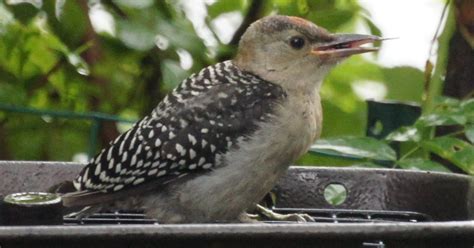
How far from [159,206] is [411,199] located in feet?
2.13

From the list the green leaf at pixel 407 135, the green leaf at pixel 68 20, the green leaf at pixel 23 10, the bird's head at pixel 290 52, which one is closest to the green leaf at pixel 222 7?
the green leaf at pixel 68 20

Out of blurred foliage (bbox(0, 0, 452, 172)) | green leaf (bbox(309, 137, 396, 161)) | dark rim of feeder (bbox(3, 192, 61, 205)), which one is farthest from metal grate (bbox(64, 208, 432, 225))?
blurred foliage (bbox(0, 0, 452, 172))

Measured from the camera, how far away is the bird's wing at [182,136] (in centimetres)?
320

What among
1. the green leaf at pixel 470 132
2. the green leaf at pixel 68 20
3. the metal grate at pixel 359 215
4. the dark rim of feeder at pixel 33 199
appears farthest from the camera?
the green leaf at pixel 68 20

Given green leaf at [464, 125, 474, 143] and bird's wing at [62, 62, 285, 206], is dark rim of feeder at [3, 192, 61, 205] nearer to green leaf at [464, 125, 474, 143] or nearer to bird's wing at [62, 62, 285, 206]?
bird's wing at [62, 62, 285, 206]

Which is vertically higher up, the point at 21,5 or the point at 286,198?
the point at 21,5

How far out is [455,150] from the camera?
11.5ft

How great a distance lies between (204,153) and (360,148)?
0.54 meters

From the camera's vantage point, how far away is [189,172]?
3.24 meters

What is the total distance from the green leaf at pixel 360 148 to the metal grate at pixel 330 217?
0.34m

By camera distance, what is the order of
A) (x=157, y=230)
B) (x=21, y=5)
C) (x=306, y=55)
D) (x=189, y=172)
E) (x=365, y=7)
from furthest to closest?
(x=365, y=7) < (x=21, y=5) < (x=306, y=55) < (x=189, y=172) < (x=157, y=230)

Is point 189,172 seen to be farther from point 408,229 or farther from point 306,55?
point 408,229

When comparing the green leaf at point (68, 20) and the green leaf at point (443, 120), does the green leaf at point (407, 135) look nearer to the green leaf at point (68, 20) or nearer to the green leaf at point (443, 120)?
the green leaf at point (443, 120)

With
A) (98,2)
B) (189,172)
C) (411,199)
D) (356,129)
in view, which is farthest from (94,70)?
(411,199)
